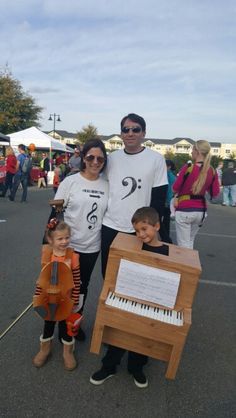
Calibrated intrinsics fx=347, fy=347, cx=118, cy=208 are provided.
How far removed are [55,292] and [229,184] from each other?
43.0 feet

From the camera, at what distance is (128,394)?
243 centimetres

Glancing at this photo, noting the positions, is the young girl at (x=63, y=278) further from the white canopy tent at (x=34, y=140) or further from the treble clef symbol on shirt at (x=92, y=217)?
the white canopy tent at (x=34, y=140)

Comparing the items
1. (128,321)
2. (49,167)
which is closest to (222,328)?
(128,321)

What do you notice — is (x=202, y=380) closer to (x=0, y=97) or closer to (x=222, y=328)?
(x=222, y=328)

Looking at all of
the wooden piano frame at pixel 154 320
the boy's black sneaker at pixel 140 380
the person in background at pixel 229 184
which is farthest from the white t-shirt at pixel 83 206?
the person in background at pixel 229 184

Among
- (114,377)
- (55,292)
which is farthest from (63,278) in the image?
(114,377)

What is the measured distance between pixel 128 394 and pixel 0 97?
4105cm

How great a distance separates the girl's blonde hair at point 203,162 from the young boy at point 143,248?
191 centimetres

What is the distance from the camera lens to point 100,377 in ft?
8.27

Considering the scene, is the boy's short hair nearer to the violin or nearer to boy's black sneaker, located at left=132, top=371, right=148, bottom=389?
the violin

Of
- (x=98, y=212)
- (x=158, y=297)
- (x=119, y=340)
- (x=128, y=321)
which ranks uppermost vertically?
(x=98, y=212)

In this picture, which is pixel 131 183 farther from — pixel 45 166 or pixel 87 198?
pixel 45 166

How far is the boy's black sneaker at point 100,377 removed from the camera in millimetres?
2512

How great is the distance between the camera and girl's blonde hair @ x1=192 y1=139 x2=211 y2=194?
418 centimetres
